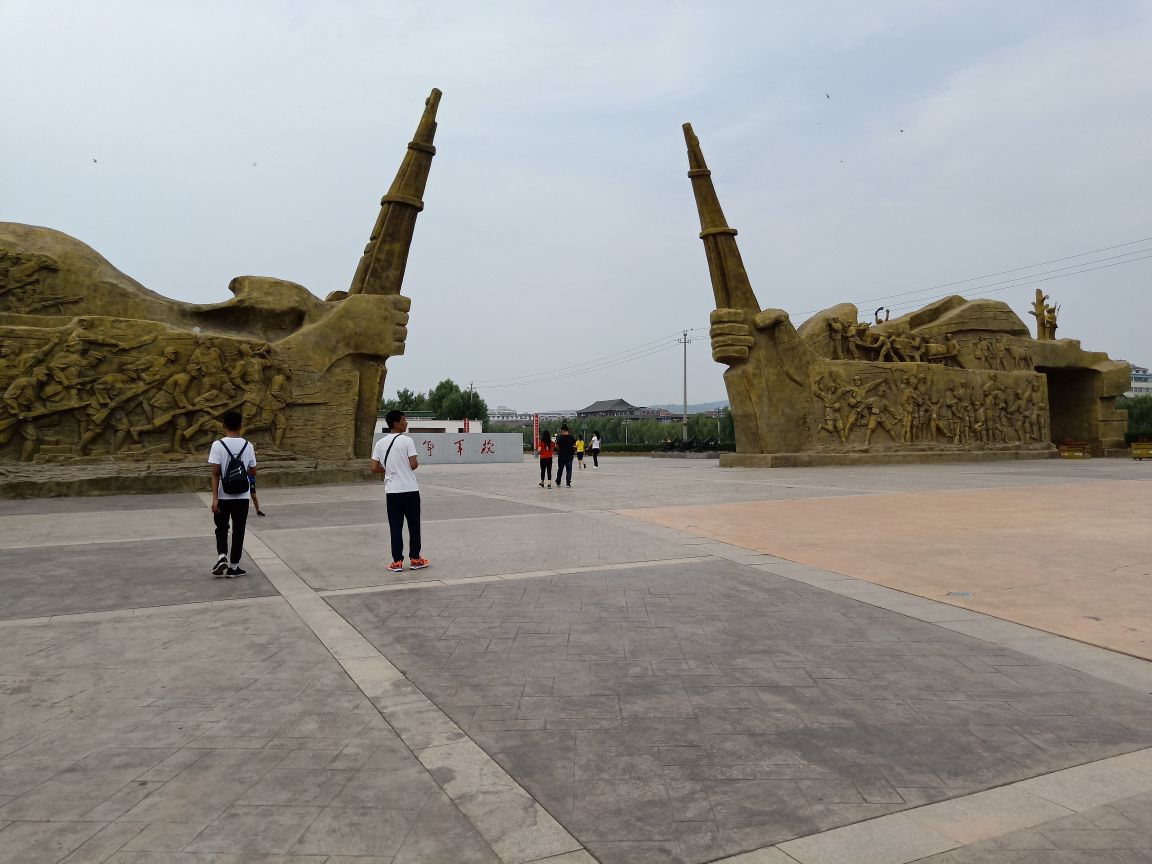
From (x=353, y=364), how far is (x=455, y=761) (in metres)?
14.4

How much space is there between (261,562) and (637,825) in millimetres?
5094

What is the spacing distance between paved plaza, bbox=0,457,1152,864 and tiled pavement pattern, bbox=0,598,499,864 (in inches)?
0.5

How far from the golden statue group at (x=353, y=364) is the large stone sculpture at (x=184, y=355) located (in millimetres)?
27

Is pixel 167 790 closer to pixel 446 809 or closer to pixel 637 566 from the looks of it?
pixel 446 809

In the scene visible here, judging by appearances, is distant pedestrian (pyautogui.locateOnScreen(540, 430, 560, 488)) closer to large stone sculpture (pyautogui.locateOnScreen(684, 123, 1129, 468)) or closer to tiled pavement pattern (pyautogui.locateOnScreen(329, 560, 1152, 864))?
large stone sculpture (pyautogui.locateOnScreen(684, 123, 1129, 468))

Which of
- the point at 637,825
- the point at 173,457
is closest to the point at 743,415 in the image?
the point at 173,457

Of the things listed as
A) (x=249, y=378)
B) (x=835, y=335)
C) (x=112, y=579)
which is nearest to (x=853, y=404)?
(x=835, y=335)

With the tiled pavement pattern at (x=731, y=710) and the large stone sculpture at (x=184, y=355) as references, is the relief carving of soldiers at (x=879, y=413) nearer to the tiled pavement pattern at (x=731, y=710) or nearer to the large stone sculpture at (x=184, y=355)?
the large stone sculpture at (x=184, y=355)

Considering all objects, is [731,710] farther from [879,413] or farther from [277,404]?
[879,413]

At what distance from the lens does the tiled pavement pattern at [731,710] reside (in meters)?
2.21

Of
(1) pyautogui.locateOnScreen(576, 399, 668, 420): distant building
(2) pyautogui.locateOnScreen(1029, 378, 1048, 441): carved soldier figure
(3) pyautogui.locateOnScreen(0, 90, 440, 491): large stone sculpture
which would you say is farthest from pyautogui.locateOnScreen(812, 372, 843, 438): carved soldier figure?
(1) pyautogui.locateOnScreen(576, 399, 668, 420): distant building

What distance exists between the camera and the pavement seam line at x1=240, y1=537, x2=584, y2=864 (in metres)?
2.02

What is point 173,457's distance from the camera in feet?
44.1

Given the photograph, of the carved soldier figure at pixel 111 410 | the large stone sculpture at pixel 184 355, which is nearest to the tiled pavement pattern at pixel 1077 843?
the large stone sculpture at pixel 184 355
